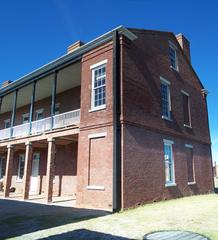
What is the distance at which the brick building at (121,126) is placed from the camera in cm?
1245

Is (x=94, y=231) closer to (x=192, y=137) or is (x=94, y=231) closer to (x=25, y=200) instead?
(x=25, y=200)

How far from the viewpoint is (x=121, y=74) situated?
1301 cm

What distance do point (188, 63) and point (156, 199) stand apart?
11748 mm

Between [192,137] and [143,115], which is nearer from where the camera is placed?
[143,115]

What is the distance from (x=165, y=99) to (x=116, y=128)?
5.79 m

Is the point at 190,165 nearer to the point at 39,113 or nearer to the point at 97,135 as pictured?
the point at 97,135

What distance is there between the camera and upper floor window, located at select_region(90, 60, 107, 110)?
13828mm

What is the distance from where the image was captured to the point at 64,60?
1588 centimetres

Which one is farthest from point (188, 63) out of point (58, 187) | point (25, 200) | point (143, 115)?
point (25, 200)

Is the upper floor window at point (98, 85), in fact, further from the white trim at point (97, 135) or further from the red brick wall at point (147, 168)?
the red brick wall at point (147, 168)

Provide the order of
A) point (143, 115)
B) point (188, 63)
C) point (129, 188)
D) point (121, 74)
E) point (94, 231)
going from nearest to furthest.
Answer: point (94, 231) → point (129, 188) → point (121, 74) → point (143, 115) → point (188, 63)

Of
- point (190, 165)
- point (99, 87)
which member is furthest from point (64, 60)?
point (190, 165)

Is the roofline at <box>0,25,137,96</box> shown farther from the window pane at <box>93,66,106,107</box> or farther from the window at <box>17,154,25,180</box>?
the window at <box>17,154,25,180</box>

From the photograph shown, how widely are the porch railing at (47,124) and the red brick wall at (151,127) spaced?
3.58m
